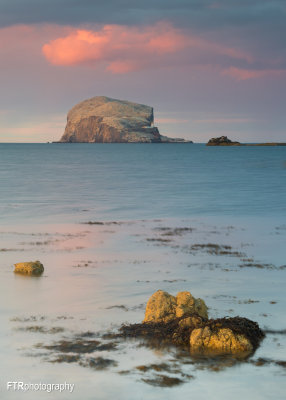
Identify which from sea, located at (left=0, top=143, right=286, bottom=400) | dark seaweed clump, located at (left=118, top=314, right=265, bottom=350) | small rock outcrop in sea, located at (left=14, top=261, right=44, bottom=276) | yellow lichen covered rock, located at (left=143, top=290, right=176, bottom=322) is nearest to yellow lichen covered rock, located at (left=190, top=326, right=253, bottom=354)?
dark seaweed clump, located at (left=118, top=314, right=265, bottom=350)

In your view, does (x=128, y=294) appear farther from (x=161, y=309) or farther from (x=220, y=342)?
(x=220, y=342)

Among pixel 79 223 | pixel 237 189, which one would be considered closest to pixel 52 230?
pixel 79 223

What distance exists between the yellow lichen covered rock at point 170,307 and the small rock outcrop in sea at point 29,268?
18.0ft

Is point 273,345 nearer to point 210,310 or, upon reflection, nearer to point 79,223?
point 210,310

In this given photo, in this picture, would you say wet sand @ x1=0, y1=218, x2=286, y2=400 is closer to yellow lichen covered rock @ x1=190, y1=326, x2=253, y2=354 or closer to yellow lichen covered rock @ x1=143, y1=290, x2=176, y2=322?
yellow lichen covered rock @ x1=190, y1=326, x2=253, y2=354

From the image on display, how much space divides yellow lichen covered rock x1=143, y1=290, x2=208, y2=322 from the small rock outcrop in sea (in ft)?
18.0

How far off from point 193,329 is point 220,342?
1.93ft

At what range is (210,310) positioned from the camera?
44.5 feet

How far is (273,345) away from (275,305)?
2.84 m

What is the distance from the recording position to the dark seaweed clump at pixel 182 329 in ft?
36.8

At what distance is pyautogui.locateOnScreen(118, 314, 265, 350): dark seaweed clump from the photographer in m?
11.2

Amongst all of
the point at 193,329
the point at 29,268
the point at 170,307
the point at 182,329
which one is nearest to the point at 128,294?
the point at 170,307

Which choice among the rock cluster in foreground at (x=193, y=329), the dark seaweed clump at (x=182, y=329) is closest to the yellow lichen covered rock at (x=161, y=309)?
the rock cluster in foreground at (x=193, y=329)

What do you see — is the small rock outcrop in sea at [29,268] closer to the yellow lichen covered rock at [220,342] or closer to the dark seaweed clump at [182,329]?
the dark seaweed clump at [182,329]
